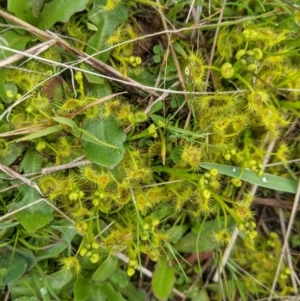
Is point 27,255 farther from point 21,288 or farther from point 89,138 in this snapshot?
point 89,138

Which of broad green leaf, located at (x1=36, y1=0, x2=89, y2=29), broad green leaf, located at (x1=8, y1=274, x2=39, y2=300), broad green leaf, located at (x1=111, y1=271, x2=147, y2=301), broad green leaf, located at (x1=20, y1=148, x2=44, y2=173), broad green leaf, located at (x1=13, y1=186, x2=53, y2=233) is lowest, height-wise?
broad green leaf, located at (x1=111, y1=271, x2=147, y2=301)

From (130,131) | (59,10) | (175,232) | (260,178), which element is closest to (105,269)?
(175,232)

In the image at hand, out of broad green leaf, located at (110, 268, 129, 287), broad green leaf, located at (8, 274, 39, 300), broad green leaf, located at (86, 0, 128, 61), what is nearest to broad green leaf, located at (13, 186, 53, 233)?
broad green leaf, located at (8, 274, 39, 300)

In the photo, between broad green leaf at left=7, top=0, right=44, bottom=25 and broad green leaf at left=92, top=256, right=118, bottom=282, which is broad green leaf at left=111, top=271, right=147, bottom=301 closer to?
broad green leaf at left=92, top=256, right=118, bottom=282

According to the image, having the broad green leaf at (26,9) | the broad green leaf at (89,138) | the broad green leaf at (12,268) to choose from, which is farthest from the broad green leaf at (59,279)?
the broad green leaf at (26,9)

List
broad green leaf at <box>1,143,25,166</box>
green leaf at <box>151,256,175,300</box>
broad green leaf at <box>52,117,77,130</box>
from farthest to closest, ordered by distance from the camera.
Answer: green leaf at <box>151,256,175,300</box>
broad green leaf at <box>1,143,25,166</box>
broad green leaf at <box>52,117,77,130</box>

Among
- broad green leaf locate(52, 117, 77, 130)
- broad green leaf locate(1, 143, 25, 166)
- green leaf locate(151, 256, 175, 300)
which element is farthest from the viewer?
green leaf locate(151, 256, 175, 300)

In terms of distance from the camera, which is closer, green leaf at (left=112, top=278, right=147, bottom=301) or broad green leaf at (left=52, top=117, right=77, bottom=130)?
broad green leaf at (left=52, top=117, right=77, bottom=130)
